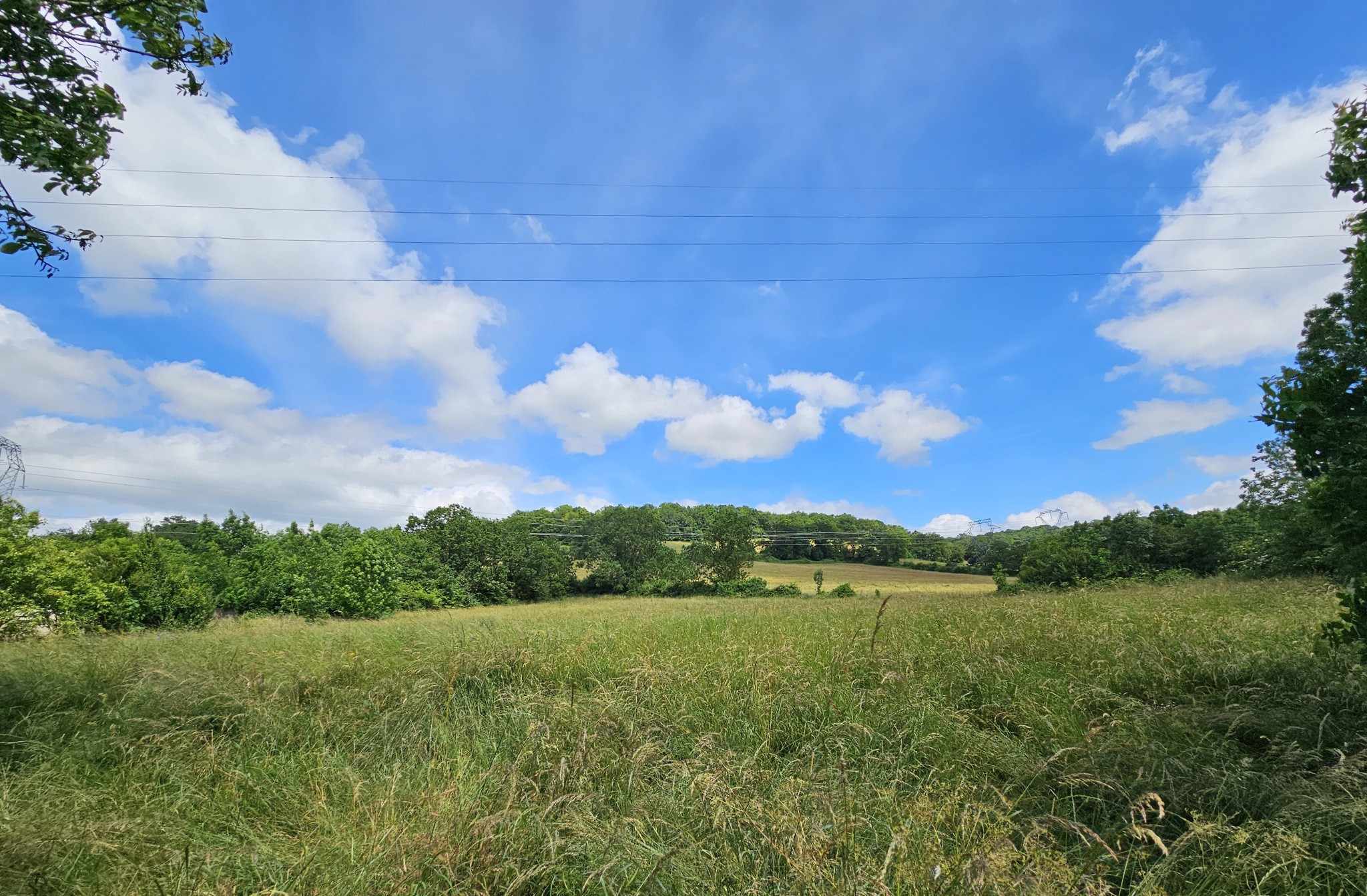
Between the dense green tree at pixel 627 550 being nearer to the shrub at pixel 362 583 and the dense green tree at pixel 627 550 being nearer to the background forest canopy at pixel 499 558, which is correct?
the background forest canopy at pixel 499 558

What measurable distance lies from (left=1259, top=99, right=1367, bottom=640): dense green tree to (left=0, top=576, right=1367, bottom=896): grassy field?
0.96m

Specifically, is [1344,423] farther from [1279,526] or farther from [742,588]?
[742,588]

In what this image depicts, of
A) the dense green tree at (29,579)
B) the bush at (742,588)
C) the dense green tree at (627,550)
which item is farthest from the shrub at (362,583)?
the bush at (742,588)

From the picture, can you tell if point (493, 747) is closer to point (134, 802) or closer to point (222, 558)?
point (134, 802)

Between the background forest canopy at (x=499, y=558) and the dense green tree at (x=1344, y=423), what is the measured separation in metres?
0.24

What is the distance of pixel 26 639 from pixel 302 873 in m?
12.7

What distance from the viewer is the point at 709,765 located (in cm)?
297

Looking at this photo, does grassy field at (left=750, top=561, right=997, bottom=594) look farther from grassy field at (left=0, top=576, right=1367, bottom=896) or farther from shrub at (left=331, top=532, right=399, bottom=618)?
grassy field at (left=0, top=576, right=1367, bottom=896)

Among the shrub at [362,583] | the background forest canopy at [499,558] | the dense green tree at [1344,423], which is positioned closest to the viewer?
the dense green tree at [1344,423]

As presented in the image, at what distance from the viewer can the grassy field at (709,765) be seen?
214 centimetres

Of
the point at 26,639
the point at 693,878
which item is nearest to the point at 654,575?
the point at 26,639

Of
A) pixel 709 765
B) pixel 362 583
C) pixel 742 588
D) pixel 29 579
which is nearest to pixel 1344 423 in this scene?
pixel 709 765

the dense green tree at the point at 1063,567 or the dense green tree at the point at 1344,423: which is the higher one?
the dense green tree at the point at 1344,423

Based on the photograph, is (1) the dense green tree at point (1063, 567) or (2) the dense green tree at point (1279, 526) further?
(1) the dense green tree at point (1063, 567)
